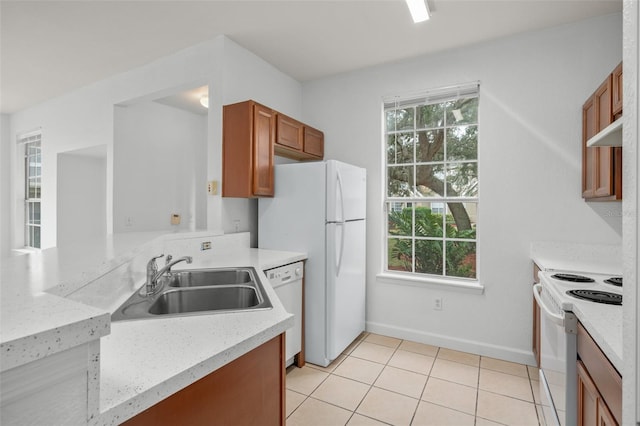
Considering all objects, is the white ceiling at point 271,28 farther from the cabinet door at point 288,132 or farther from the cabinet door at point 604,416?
the cabinet door at point 604,416

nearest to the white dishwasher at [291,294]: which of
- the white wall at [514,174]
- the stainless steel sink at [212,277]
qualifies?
the stainless steel sink at [212,277]

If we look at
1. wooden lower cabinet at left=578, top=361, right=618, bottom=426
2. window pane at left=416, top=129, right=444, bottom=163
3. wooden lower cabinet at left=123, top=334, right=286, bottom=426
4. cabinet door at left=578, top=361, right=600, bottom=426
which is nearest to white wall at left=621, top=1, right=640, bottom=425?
wooden lower cabinet at left=578, top=361, right=618, bottom=426

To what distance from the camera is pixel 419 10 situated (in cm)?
229

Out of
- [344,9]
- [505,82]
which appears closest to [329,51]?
[344,9]

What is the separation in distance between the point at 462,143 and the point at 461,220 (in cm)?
74

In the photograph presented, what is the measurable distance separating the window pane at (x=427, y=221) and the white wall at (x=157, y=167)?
3347 mm

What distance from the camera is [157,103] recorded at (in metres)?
4.34

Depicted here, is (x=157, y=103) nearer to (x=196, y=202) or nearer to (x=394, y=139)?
(x=196, y=202)

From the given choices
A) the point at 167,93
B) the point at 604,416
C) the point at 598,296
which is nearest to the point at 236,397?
the point at 604,416

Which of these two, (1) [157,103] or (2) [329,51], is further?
(1) [157,103]

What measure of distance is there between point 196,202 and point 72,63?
2.23 metres

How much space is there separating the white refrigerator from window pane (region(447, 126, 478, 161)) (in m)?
1.00

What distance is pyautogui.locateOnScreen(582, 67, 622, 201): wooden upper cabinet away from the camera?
1898 mm

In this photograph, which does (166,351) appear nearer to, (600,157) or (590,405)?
(590,405)
